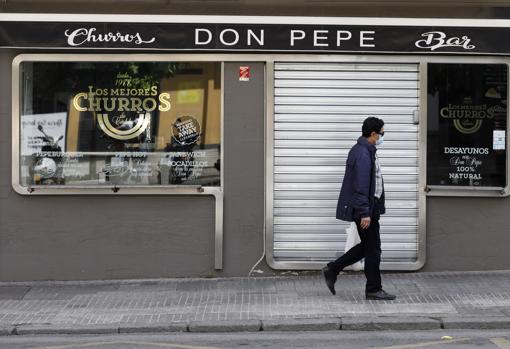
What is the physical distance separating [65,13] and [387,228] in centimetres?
473

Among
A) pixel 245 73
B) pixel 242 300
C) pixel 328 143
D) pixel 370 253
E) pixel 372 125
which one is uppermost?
pixel 245 73

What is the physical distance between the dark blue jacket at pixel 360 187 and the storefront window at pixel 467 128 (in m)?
1.71

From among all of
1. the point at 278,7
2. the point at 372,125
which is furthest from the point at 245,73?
the point at 372,125

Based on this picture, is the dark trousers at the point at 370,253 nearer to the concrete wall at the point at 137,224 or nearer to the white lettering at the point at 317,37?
the concrete wall at the point at 137,224

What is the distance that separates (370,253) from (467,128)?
2.49 metres

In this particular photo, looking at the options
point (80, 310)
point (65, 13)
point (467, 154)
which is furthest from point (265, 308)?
point (65, 13)

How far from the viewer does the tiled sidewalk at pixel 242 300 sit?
25.3 feet

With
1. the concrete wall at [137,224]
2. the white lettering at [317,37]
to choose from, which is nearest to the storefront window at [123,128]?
the concrete wall at [137,224]

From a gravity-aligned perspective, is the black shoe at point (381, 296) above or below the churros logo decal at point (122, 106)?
below

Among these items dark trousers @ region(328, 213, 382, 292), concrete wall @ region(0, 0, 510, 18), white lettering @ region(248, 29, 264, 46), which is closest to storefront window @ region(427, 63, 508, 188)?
concrete wall @ region(0, 0, 510, 18)

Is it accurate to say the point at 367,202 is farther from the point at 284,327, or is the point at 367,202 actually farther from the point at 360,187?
the point at 284,327

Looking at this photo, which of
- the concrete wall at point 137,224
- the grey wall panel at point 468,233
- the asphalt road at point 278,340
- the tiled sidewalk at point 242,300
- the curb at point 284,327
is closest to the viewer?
the asphalt road at point 278,340

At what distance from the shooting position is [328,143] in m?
9.60

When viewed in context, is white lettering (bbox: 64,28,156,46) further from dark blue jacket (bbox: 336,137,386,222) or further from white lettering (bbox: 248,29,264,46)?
dark blue jacket (bbox: 336,137,386,222)
